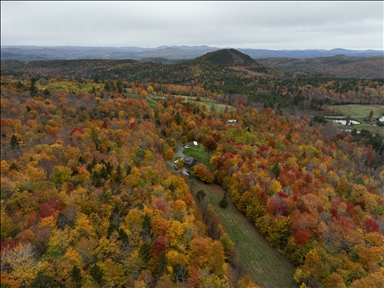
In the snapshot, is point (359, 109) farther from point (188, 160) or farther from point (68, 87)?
point (68, 87)

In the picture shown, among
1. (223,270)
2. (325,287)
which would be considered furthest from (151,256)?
(325,287)

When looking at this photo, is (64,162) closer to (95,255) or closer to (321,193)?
(95,255)

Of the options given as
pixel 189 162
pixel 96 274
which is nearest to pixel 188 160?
pixel 189 162

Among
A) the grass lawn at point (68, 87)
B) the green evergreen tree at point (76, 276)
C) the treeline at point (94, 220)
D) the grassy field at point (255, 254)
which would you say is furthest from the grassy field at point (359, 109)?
the green evergreen tree at point (76, 276)

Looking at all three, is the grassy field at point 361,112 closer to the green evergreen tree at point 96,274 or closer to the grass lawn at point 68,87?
the grass lawn at point 68,87

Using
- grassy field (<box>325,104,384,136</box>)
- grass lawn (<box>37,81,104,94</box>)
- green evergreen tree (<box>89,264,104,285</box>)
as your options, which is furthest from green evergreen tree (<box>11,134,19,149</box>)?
grassy field (<box>325,104,384,136</box>)

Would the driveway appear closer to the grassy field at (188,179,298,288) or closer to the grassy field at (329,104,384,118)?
the grassy field at (188,179,298,288)
